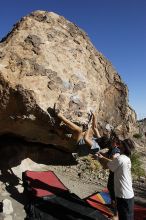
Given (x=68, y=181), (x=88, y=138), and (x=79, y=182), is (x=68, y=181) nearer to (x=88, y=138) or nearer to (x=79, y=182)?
(x=79, y=182)

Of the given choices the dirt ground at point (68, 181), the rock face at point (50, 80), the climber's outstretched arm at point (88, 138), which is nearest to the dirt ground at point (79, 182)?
the dirt ground at point (68, 181)

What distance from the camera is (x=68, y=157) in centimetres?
850

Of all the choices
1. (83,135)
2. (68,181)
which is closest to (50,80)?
(83,135)

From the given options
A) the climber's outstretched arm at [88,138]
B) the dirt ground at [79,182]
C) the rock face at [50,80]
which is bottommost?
the dirt ground at [79,182]

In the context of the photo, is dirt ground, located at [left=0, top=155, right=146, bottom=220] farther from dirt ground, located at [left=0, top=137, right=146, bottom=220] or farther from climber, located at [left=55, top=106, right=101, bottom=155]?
climber, located at [left=55, top=106, right=101, bottom=155]

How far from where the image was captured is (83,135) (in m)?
6.26

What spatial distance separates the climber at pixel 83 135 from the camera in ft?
19.5

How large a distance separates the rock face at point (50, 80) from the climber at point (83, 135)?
139 millimetres

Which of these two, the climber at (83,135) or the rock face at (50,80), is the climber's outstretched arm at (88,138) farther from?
the rock face at (50,80)

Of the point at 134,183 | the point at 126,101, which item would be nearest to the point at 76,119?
the point at 126,101

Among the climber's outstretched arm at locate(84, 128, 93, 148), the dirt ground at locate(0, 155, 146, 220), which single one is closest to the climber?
the climber's outstretched arm at locate(84, 128, 93, 148)

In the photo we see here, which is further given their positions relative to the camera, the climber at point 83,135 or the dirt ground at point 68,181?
the dirt ground at point 68,181

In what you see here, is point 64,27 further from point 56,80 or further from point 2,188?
point 2,188

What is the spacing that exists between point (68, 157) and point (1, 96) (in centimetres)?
314
